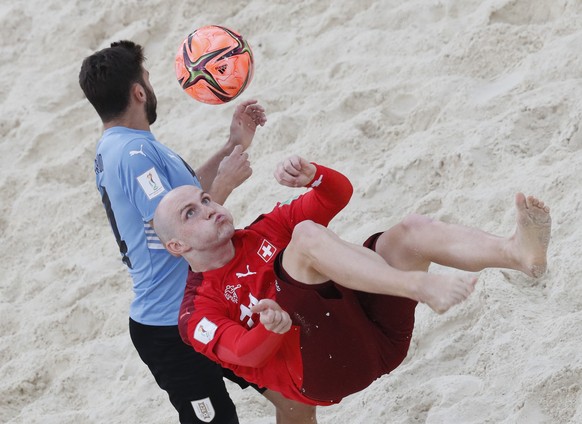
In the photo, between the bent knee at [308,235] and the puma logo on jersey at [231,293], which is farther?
the puma logo on jersey at [231,293]

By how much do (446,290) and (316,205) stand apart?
35.5 inches

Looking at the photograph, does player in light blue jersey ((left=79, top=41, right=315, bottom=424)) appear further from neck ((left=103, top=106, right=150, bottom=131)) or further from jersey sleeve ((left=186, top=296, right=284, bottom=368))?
jersey sleeve ((left=186, top=296, right=284, bottom=368))

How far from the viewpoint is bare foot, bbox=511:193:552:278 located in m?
3.22

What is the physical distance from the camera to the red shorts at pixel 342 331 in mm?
3447

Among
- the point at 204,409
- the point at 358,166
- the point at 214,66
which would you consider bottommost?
the point at 358,166

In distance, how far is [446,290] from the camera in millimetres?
3023

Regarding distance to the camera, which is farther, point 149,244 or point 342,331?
point 149,244

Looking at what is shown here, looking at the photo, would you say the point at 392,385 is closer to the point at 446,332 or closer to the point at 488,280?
the point at 446,332

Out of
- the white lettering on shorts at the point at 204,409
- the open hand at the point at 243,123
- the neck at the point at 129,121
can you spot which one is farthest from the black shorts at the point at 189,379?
the open hand at the point at 243,123

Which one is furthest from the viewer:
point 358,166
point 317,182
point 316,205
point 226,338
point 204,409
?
point 358,166

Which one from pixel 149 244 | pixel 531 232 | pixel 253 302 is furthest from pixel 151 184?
pixel 531 232

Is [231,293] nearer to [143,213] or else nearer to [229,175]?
[143,213]

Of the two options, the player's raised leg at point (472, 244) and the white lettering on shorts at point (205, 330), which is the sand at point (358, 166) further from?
the white lettering on shorts at point (205, 330)

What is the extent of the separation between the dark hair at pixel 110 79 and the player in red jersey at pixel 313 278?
59cm
